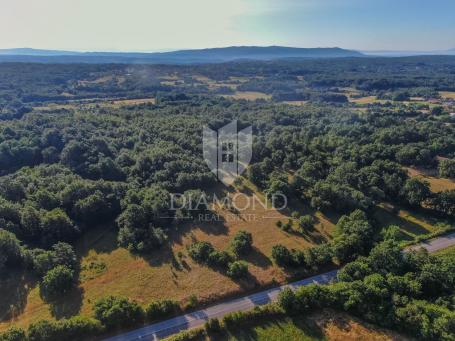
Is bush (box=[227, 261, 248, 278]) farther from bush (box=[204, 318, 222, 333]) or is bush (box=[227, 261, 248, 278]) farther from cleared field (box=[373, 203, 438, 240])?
cleared field (box=[373, 203, 438, 240])

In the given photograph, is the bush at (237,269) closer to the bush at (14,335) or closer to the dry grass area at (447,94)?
the bush at (14,335)

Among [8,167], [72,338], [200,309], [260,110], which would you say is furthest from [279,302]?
[260,110]

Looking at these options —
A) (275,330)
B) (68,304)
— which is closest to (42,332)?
(68,304)

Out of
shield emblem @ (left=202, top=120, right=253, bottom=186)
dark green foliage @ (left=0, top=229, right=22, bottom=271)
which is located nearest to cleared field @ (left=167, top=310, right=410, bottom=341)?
dark green foliage @ (left=0, top=229, right=22, bottom=271)

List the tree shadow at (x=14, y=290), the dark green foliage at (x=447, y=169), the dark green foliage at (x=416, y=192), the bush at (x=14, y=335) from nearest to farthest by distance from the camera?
Answer: the bush at (x=14, y=335)
the tree shadow at (x=14, y=290)
the dark green foliage at (x=416, y=192)
the dark green foliage at (x=447, y=169)

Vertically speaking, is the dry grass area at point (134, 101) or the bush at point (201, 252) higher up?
the dry grass area at point (134, 101)

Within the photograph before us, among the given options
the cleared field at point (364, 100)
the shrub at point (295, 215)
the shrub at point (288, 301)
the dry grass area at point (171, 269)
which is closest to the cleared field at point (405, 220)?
the dry grass area at point (171, 269)

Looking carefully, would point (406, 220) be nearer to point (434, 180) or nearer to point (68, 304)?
point (434, 180)
